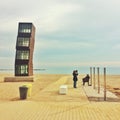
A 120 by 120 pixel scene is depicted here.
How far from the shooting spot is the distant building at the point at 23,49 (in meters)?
45.6

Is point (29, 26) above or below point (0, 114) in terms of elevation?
above

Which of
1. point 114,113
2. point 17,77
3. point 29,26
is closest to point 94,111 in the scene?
point 114,113

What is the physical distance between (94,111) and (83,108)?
45.7 inches

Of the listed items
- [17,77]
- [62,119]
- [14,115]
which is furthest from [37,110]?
[17,77]

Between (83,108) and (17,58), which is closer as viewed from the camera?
(83,108)

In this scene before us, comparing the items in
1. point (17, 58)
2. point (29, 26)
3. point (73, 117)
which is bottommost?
point (73, 117)

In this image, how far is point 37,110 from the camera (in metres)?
14.9

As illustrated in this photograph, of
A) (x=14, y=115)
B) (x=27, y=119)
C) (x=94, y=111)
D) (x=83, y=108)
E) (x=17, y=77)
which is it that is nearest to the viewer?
(x=27, y=119)

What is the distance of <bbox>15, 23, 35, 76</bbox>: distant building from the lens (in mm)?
45638

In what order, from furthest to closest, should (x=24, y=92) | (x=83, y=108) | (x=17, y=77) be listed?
(x=17, y=77)
(x=24, y=92)
(x=83, y=108)

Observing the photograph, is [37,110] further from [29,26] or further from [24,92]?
[29,26]

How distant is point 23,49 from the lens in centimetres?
4572

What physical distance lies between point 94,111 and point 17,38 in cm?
3206

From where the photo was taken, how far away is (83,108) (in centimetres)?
1572
